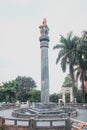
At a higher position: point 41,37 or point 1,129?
point 41,37

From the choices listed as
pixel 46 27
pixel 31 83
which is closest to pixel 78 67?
pixel 46 27

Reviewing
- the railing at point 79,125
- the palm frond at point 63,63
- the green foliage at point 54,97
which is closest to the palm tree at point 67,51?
the palm frond at point 63,63

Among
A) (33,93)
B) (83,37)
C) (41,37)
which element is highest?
(83,37)

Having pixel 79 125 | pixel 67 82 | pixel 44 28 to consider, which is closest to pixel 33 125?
pixel 79 125

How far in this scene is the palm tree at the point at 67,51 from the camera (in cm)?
4404

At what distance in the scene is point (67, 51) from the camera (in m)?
44.9

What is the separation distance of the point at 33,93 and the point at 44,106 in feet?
113

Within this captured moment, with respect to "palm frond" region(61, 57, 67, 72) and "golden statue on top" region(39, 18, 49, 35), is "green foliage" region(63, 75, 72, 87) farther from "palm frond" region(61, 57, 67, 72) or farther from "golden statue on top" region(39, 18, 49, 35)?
"golden statue on top" region(39, 18, 49, 35)

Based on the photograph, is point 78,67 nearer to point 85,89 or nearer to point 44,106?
point 85,89

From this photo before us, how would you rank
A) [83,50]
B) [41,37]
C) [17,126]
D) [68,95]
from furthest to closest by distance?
1. [68,95]
2. [83,50]
3. [41,37]
4. [17,126]

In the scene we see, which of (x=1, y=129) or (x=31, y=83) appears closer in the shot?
(x=1, y=129)

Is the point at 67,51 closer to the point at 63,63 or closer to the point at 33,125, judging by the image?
the point at 63,63

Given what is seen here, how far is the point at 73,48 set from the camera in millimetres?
44562

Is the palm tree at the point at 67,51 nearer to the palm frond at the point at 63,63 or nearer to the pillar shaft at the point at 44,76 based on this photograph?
the palm frond at the point at 63,63
